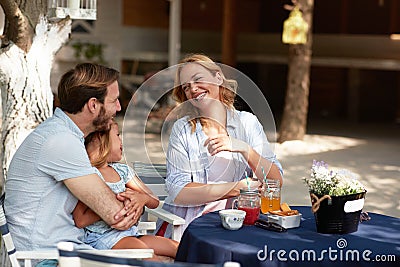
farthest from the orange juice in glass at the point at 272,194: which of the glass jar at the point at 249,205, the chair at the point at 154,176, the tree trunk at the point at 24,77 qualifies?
the tree trunk at the point at 24,77

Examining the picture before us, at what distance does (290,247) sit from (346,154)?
630cm

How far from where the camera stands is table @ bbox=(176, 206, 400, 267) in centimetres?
260

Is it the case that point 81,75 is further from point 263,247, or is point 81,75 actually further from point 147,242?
point 263,247

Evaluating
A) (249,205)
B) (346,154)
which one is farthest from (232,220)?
(346,154)

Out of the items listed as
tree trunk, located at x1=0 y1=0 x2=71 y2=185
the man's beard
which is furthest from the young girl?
tree trunk, located at x1=0 y1=0 x2=71 y2=185

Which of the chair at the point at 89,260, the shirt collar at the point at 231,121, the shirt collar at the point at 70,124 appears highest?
the shirt collar at the point at 70,124

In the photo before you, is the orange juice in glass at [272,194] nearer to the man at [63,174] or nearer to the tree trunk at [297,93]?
the man at [63,174]

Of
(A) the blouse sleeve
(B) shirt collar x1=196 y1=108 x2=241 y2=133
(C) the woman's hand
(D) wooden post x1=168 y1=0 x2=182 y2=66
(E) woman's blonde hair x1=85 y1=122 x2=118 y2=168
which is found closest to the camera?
(E) woman's blonde hair x1=85 y1=122 x2=118 y2=168

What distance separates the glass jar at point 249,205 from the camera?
2.98 meters

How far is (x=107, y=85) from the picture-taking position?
291 centimetres

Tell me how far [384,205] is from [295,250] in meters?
3.71

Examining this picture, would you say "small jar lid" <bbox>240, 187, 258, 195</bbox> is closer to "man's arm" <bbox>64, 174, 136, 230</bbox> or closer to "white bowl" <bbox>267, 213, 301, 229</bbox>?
"white bowl" <bbox>267, 213, 301, 229</bbox>

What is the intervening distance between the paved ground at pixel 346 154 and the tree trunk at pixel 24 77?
1.42 meters

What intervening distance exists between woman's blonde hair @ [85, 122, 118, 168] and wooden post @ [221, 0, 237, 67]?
28.5 feet
